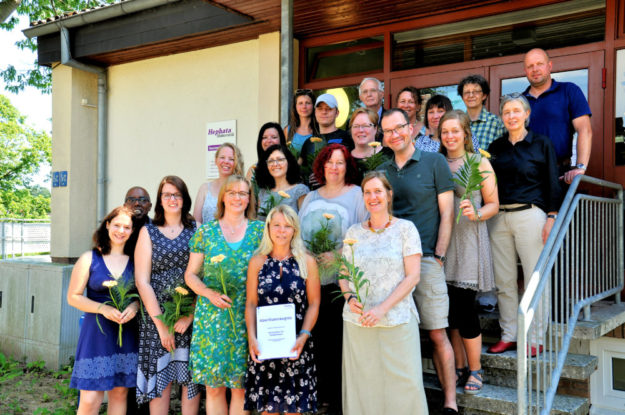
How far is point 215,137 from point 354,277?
496 centimetres

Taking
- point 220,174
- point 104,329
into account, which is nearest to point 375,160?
point 220,174

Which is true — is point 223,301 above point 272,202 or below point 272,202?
below

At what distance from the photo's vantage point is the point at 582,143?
385 centimetres

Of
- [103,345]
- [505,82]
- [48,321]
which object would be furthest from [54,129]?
[505,82]

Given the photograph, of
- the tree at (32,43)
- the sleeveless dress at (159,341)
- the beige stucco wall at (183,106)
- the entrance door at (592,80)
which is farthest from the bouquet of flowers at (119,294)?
the tree at (32,43)

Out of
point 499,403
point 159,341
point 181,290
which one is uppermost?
point 181,290

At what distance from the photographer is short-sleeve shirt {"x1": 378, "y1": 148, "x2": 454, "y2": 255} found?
3.25 metres

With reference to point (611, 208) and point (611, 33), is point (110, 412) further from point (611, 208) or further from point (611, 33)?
point (611, 33)

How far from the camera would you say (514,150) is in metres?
3.54

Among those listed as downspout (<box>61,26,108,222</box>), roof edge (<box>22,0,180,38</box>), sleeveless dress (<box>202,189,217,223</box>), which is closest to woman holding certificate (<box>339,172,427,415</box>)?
sleeveless dress (<box>202,189,217,223</box>)

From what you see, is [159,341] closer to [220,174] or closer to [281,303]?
[281,303]

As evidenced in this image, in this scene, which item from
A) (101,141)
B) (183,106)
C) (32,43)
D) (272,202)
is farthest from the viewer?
(32,43)

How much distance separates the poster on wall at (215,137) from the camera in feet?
23.7

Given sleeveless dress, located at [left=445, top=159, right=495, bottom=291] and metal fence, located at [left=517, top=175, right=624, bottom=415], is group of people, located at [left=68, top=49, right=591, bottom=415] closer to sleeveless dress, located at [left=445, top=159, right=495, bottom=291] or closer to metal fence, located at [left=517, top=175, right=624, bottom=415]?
sleeveless dress, located at [left=445, top=159, right=495, bottom=291]
